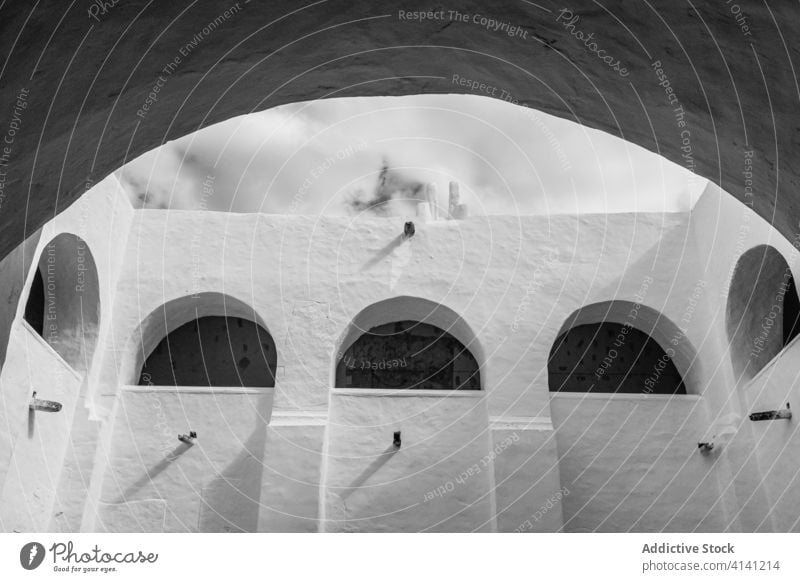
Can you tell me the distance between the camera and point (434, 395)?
11039mm

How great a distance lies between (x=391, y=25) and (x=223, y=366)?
8.52 meters

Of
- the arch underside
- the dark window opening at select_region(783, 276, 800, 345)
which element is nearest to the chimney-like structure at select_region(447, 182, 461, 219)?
the dark window opening at select_region(783, 276, 800, 345)

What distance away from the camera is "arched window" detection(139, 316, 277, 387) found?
11.5m

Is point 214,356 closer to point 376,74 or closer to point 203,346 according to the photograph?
point 203,346

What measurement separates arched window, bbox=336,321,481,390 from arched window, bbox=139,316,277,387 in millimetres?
1278

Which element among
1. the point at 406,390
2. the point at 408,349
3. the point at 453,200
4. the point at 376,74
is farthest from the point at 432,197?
the point at 376,74

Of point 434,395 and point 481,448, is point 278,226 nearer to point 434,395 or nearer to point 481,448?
point 434,395

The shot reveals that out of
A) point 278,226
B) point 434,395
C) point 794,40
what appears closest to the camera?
point 794,40

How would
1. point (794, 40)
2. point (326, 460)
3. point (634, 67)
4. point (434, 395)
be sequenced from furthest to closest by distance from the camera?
point (434, 395), point (326, 460), point (634, 67), point (794, 40)

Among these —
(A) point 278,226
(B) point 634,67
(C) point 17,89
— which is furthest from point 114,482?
(B) point 634,67

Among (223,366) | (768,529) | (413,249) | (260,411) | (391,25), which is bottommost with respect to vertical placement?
(768,529)

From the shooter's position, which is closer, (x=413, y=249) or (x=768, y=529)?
(x=768, y=529)

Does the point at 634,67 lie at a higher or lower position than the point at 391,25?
lower

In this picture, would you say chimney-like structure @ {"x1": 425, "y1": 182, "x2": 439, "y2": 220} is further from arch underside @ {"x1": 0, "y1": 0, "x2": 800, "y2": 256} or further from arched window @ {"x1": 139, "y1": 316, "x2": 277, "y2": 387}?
arch underside @ {"x1": 0, "y1": 0, "x2": 800, "y2": 256}
